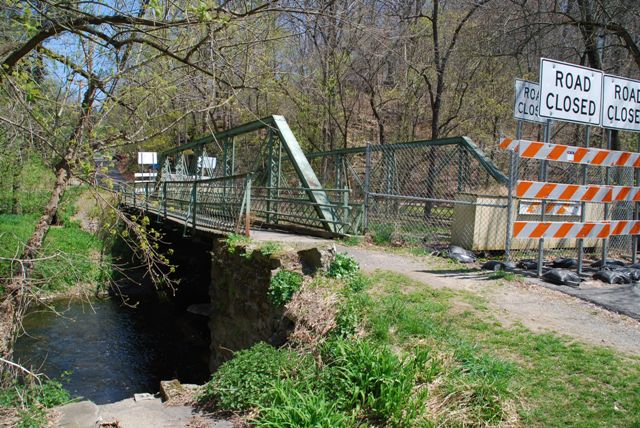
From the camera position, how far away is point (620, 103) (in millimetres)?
8688

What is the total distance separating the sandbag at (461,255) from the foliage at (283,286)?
3.51 meters

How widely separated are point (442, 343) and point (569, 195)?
3955 mm

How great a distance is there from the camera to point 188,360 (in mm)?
12219

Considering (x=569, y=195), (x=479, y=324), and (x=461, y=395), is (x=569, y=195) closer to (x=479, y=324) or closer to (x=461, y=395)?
(x=479, y=324)

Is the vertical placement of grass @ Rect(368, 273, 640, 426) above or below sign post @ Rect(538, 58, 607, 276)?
below

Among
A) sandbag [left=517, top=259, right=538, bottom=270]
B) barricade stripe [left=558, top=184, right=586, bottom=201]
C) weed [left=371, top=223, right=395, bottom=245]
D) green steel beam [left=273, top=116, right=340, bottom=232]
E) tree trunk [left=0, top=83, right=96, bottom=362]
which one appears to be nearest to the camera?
tree trunk [left=0, top=83, right=96, bottom=362]

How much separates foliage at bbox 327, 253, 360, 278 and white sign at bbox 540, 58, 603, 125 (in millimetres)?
3466

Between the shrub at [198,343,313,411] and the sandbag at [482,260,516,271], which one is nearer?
the shrub at [198,343,313,411]

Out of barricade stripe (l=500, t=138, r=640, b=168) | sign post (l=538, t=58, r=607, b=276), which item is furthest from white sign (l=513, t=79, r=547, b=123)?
barricade stripe (l=500, t=138, r=640, b=168)

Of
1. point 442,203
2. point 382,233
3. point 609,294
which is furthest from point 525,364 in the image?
point 442,203

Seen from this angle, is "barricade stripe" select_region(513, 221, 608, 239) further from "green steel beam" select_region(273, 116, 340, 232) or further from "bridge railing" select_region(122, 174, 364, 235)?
"green steel beam" select_region(273, 116, 340, 232)

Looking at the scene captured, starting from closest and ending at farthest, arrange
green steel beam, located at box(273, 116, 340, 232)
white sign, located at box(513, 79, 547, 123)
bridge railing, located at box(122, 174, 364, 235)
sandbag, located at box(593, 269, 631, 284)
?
sandbag, located at box(593, 269, 631, 284) → white sign, located at box(513, 79, 547, 123) → bridge railing, located at box(122, 174, 364, 235) → green steel beam, located at box(273, 116, 340, 232)

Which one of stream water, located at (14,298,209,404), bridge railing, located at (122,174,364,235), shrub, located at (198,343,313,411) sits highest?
bridge railing, located at (122,174,364,235)

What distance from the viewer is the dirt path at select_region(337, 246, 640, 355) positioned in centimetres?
562
